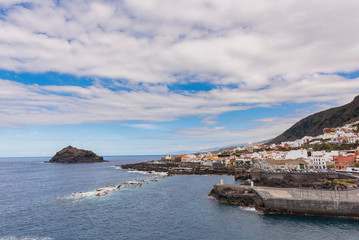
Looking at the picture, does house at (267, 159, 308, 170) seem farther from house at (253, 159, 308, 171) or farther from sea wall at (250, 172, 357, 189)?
sea wall at (250, 172, 357, 189)

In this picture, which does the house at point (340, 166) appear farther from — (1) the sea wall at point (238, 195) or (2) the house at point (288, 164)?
(1) the sea wall at point (238, 195)

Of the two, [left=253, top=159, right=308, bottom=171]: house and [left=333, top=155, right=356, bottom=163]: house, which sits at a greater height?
[left=333, top=155, right=356, bottom=163]: house

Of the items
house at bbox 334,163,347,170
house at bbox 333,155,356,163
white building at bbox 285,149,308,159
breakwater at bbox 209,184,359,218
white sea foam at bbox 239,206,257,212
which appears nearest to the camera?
breakwater at bbox 209,184,359,218

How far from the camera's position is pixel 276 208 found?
33.2 m

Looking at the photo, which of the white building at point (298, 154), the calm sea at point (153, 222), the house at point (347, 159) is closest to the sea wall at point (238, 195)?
the calm sea at point (153, 222)

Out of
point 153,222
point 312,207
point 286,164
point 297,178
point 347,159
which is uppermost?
point 347,159

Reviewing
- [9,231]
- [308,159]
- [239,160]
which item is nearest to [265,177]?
[308,159]

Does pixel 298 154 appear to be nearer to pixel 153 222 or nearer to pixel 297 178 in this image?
pixel 297 178

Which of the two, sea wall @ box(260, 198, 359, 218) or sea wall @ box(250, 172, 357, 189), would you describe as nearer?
sea wall @ box(260, 198, 359, 218)

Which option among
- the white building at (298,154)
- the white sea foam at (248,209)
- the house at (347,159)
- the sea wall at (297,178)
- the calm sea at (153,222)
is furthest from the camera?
the white building at (298,154)

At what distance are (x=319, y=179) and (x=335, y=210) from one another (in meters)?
24.8

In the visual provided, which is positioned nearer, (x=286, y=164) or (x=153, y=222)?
(x=153, y=222)

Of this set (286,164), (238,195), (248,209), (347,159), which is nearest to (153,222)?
(248,209)

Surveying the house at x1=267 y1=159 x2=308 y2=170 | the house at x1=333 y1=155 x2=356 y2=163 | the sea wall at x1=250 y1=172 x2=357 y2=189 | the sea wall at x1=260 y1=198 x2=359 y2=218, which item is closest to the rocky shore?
the house at x1=267 y1=159 x2=308 y2=170
